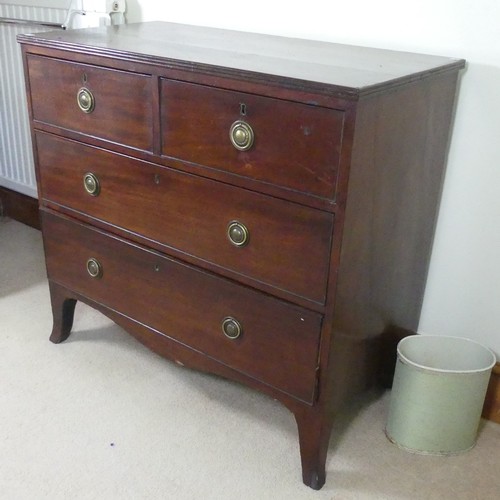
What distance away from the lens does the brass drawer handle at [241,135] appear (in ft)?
3.78

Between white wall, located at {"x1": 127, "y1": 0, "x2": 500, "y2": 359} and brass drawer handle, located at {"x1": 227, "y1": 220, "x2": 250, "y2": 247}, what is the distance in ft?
1.83

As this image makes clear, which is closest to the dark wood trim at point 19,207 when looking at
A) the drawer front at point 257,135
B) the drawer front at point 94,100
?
the drawer front at point 94,100

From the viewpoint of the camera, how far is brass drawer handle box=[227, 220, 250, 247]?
4.07ft

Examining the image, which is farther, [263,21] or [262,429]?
[263,21]

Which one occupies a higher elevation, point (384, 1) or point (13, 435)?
point (384, 1)

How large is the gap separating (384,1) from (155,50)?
549 millimetres

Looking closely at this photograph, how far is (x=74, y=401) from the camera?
158 cm

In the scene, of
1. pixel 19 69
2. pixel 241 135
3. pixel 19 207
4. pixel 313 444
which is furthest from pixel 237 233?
pixel 19 207

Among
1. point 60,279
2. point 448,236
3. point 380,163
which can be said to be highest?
point 380,163

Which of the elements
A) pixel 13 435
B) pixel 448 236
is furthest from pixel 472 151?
pixel 13 435

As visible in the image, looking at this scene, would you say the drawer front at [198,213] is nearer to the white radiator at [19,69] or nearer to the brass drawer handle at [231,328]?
the brass drawer handle at [231,328]

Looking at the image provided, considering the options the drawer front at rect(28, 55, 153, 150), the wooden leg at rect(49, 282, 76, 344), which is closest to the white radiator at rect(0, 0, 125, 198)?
the drawer front at rect(28, 55, 153, 150)

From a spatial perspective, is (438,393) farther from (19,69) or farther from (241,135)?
(19,69)

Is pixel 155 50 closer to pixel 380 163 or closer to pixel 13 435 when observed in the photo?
pixel 380 163
